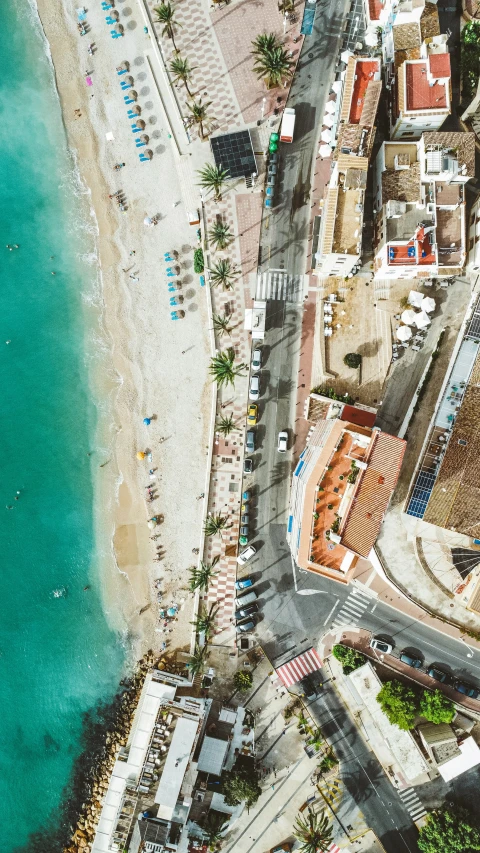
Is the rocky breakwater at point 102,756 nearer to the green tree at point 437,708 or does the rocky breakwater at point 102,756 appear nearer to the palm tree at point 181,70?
the green tree at point 437,708

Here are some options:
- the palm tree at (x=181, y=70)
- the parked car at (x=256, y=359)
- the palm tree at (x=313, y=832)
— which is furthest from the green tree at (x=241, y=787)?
the palm tree at (x=181, y=70)

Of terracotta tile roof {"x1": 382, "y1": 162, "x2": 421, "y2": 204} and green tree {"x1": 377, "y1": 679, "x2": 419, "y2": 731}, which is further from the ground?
terracotta tile roof {"x1": 382, "y1": 162, "x2": 421, "y2": 204}

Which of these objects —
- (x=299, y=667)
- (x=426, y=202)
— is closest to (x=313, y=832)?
(x=299, y=667)

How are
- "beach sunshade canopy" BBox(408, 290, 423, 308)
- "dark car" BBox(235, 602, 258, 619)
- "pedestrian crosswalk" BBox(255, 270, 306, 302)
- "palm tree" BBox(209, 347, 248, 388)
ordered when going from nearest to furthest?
"beach sunshade canopy" BBox(408, 290, 423, 308), "palm tree" BBox(209, 347, 248, 388), "dark car" BBox(235, 602, 258, 619), "pedestrian crosswalk" BBox(255, 270, 306, 302)

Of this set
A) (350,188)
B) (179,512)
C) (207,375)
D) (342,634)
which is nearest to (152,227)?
(207,375)

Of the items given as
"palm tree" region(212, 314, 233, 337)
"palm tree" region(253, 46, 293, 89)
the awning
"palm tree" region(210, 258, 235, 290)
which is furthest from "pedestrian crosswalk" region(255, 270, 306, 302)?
the awning

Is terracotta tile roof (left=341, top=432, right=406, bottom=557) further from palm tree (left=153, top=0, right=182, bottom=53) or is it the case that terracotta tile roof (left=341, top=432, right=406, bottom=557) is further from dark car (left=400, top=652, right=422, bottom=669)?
palm tree (left=153, top=0, right=182, bottom=53)
